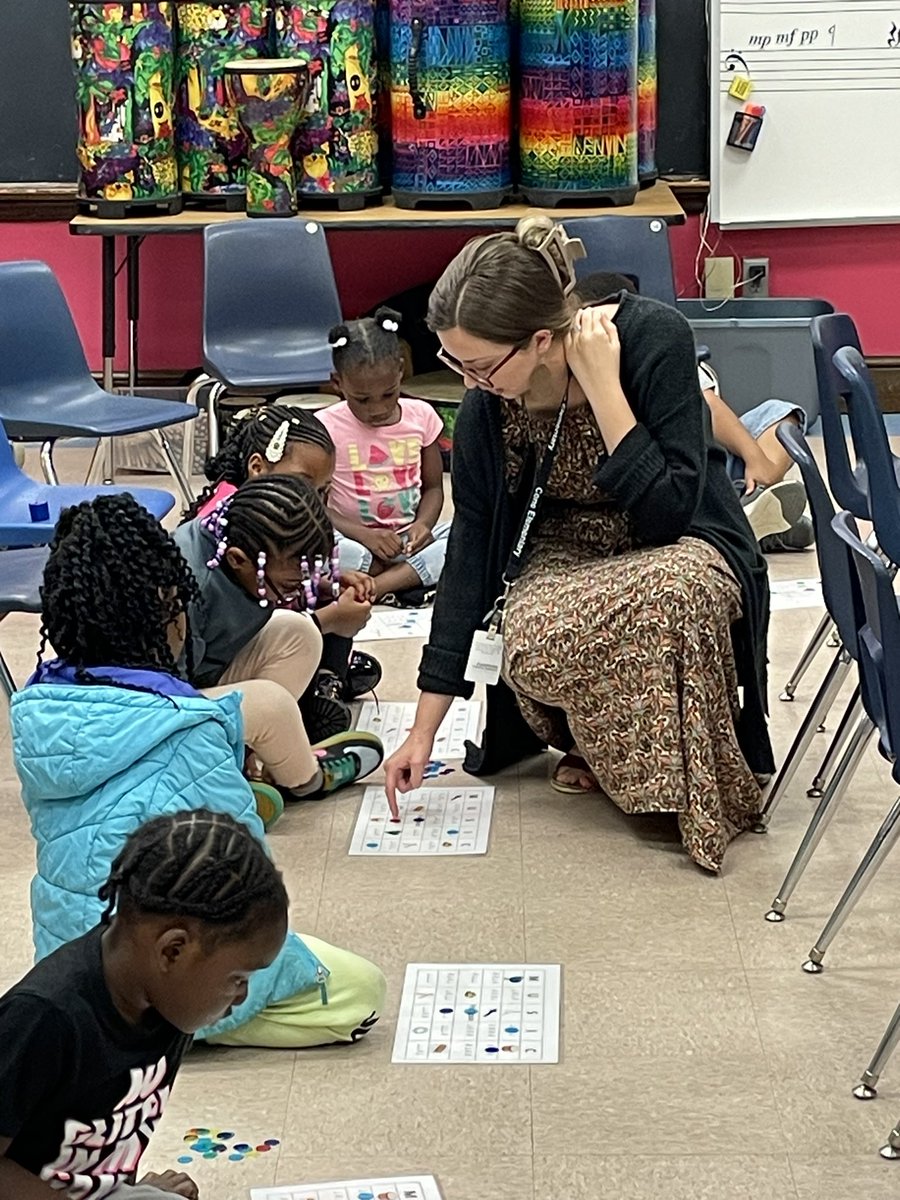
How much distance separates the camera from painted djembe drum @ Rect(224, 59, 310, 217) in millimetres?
5320

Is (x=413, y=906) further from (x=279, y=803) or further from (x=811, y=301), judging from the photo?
(x=811, y=301)

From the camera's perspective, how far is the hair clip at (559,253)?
2.93 meters

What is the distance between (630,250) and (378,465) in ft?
3.99

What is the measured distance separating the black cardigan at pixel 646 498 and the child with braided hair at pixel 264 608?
246 mm

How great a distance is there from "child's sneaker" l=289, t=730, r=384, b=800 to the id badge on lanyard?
37 cm

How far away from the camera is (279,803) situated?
3270 mm

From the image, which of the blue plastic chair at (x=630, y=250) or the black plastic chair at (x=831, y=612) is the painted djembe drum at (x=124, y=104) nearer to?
the blue plastic chair at (x=630, y=250)

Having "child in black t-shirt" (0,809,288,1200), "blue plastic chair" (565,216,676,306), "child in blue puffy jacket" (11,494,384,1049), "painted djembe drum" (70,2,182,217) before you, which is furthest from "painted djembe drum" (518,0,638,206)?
"child in black t-shirt" (0,809,288,1200)

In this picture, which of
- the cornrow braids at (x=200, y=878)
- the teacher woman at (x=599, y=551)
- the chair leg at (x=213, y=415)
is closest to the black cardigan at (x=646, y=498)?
the teacher woman at (x=599, y=551)

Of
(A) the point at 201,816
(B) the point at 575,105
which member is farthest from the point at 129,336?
(A) the point at 201,816

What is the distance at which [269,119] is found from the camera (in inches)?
212

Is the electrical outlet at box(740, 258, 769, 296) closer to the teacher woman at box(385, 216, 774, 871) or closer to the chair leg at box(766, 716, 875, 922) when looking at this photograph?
the teacher woman at box(385, 216, 774, 871)

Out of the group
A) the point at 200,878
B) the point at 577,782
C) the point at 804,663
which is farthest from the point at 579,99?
the point at 200,878

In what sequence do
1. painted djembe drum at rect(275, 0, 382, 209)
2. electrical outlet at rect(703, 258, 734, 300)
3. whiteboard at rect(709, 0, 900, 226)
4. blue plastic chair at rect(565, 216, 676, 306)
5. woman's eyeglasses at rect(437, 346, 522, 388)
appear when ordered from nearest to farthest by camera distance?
woman's eyeglasses at rect(437, 346, 522, 388), blue plastic chair at rect(565, 216, 676, 306), painted djembe drum at rect(275, 0, 382, 209), whiteboard at rect(709, 0, 900, 226), electrical outlet at rect(703, 258, 734, 300)
